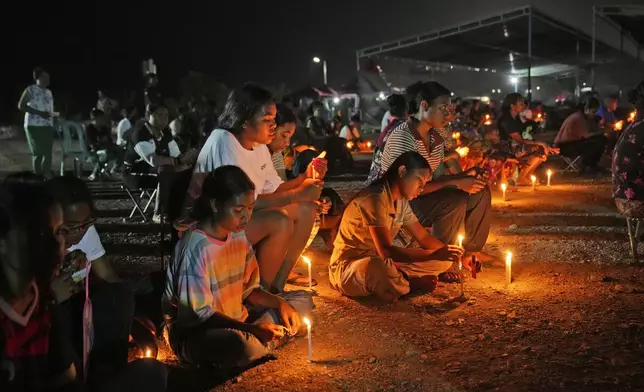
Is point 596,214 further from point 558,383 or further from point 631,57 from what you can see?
point 631,57

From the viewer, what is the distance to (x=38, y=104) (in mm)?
10461

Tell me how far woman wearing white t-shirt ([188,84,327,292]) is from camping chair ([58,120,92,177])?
9.76 m

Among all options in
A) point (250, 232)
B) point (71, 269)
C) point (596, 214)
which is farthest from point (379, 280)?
point (596, 214)

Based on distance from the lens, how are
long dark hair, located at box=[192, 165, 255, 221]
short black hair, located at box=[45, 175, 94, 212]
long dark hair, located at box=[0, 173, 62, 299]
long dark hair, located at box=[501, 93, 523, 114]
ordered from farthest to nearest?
long dark hair, located at box=[501, 93, 523, 114] → long dark hair, located at box=[192, 165, 255, 221] → short black hair, located at box=[45, 175, 94, 212] → long dark hair, located at box=[0, 173, 62, 299]

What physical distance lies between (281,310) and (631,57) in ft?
93.3

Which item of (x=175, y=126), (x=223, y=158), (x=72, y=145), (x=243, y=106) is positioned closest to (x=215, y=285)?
(x=223, y=158)

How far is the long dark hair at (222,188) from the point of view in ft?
11.7

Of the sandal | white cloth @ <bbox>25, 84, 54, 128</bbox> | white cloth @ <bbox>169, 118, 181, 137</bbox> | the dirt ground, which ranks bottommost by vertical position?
the dirt ground

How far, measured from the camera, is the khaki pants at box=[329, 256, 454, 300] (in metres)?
4.84

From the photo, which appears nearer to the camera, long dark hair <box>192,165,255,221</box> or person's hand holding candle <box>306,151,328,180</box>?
long dark hair <box>192,165,255,221</box>

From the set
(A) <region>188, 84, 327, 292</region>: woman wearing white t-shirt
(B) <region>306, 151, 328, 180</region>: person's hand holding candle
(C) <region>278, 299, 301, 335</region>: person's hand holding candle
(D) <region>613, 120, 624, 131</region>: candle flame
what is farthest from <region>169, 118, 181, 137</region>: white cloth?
(D) <region>613, 120, 624, 131</region>: candle flame

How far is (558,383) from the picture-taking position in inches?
137

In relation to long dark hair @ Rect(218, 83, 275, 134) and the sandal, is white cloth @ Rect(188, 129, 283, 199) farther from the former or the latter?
the sandal

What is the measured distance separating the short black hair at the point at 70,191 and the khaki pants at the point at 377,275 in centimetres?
210
